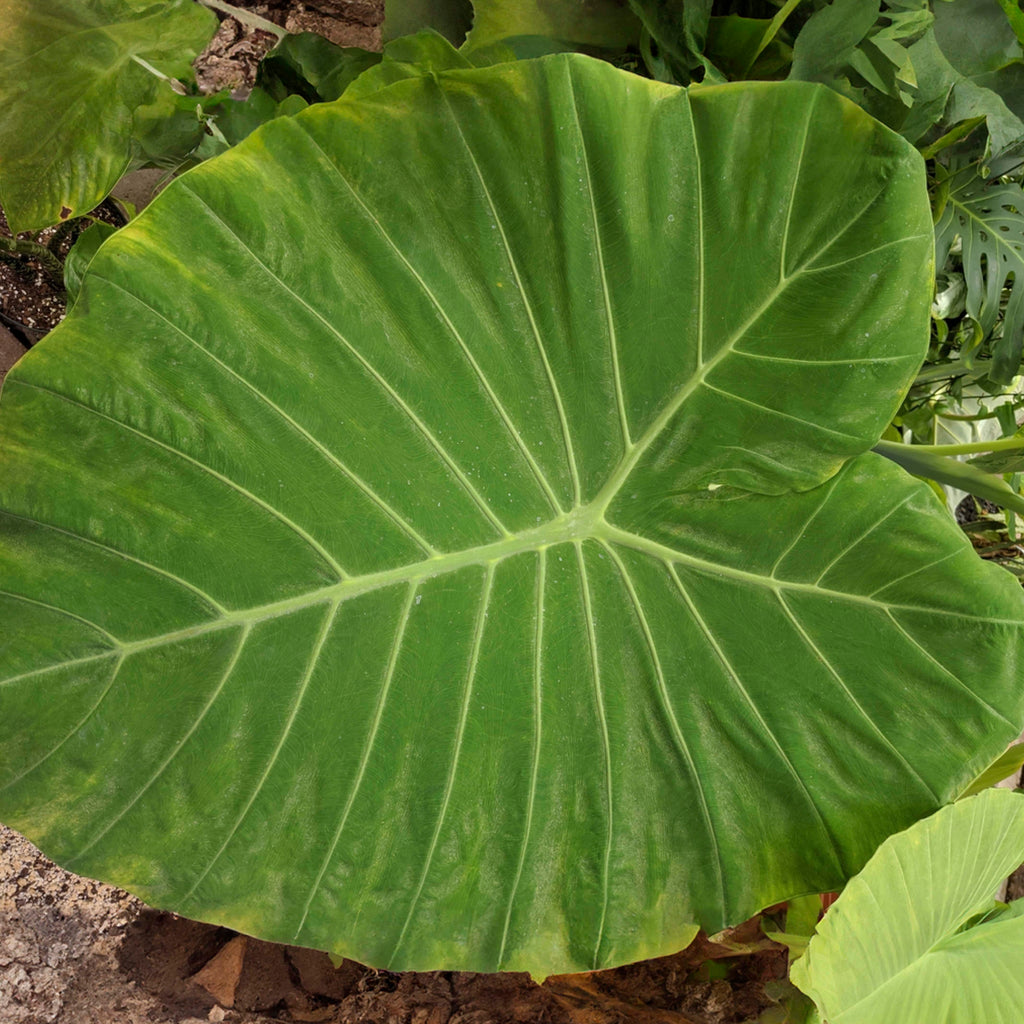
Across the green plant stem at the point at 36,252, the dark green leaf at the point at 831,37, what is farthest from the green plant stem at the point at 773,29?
the green plant stem at the point at 36,252

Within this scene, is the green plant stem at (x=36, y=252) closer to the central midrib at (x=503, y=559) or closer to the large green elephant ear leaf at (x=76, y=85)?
the large green elephant ear leaf at (x=76, y=85)

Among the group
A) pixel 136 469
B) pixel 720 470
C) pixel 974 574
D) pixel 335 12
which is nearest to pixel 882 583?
pixel 974 574

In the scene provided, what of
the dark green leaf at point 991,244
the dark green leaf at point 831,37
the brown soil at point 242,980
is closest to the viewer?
the dark green leaf at point 831,37

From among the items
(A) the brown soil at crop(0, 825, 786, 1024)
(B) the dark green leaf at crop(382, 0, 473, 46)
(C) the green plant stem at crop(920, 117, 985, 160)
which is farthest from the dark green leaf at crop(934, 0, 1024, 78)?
(A) the brown soil at crop(0, 825, 786, 1024)

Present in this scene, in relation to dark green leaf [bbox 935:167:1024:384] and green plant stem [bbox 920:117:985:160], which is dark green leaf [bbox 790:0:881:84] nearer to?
green plant stem [bbox 920:117:985:160]

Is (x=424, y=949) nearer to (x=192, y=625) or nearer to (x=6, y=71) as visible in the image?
(x=192, y=625)

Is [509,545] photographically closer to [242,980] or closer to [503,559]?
[503,559]

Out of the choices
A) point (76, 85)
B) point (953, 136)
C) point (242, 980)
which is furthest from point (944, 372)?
point (242, 980)
